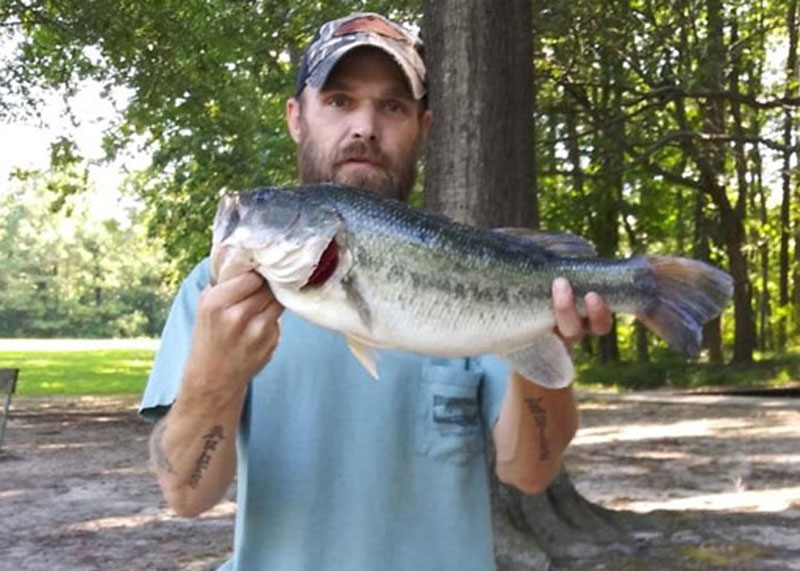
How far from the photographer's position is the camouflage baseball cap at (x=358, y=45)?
2.53 metres

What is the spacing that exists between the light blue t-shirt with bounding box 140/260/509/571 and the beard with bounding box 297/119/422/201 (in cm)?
34

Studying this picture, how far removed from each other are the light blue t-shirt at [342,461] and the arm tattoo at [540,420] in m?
0.16

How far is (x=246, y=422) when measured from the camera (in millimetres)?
2438

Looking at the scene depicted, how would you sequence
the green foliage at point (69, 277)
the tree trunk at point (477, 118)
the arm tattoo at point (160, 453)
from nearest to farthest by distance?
the arm tattoo at point (160, 453), the tree trunk at point (477, 118), the green foliage at point (69, 277)

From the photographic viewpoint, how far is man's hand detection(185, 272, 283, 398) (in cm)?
203

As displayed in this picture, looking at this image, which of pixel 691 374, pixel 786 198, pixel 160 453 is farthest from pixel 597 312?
pixel 786 198

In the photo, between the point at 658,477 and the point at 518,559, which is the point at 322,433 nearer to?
the point at 518,559

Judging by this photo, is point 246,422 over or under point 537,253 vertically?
under

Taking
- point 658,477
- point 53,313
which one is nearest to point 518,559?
point 658,477

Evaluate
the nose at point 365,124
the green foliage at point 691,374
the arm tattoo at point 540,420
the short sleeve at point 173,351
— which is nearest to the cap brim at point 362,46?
the nose at point 365,124

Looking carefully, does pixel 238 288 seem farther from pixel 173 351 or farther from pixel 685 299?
pixel 685 299

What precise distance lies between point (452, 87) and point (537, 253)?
4935mm

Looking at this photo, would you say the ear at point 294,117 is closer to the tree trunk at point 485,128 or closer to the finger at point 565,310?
the finger at point 565,310

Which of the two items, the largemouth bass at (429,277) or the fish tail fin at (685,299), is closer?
the largemouth bass at (429,277)
